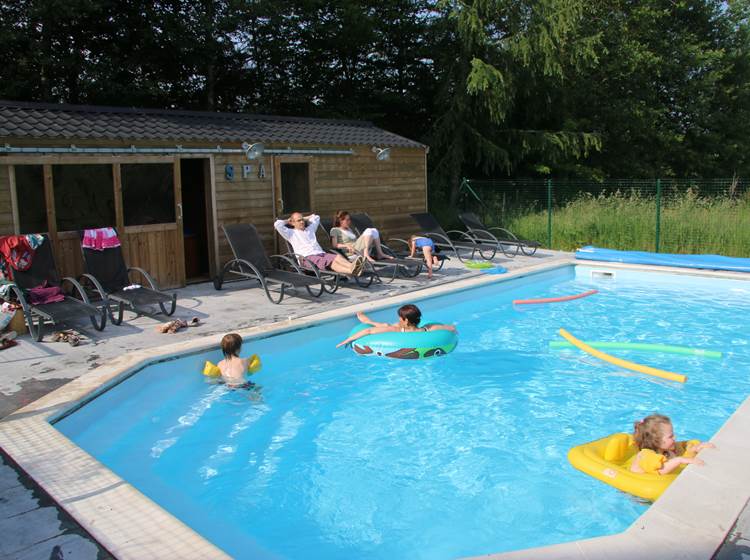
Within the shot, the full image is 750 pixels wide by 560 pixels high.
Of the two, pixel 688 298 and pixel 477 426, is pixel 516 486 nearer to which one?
pixel 477 426

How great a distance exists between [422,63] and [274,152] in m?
10.9

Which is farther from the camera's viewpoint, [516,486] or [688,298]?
[688,298]

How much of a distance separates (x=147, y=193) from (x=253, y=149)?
174cm

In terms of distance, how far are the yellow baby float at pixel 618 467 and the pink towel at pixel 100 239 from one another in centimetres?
595

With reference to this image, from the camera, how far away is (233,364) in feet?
19.4

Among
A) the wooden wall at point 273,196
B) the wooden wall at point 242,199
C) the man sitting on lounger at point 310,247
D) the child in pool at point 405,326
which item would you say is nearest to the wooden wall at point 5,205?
the wooden wall at point 273,196

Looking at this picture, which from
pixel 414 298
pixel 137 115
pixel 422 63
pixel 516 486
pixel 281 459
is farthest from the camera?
pixel 422 63

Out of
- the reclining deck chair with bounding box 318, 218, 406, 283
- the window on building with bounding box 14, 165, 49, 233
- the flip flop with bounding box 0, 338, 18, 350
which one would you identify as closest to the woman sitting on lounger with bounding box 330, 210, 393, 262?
the reclining deck chair with bounding box 318, 218, 406, 283

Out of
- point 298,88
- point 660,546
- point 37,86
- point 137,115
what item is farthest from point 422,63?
point 660,546

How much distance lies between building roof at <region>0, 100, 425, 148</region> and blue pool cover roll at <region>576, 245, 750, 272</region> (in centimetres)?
424

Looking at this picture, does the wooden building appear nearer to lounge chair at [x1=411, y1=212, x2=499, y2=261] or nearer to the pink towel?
the pink towel

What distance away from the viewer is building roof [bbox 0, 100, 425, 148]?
8.00m

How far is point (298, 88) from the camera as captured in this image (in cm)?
1994

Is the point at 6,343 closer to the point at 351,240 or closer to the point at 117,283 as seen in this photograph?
the point at 117,283
